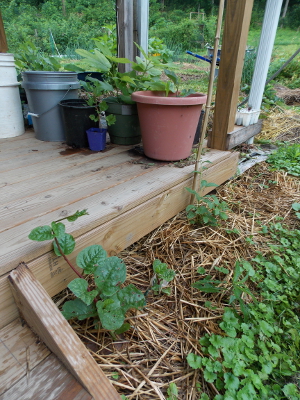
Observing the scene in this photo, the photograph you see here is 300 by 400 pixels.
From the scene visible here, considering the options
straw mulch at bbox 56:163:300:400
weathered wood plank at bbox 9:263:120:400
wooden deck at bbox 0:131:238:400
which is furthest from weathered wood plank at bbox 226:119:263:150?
weathered wood plank at bbox 9:263:120:400

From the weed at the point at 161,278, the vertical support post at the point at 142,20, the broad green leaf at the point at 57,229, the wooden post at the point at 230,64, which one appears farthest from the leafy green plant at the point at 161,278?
the vertical support post at the point at 142,20

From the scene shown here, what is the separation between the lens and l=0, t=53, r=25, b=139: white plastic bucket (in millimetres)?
1699

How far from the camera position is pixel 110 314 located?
2.44 ft

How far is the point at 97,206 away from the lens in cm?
101

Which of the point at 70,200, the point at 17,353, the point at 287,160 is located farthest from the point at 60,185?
the point at 287,160

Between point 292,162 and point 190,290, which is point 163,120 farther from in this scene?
point 292,162

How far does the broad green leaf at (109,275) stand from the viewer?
77cm

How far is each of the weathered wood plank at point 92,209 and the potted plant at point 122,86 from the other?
43 cm

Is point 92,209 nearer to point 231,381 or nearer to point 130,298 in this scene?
point 130,298

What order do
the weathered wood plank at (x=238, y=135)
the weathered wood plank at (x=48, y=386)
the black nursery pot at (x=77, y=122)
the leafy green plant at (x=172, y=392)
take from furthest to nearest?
1. the weathered wood plank at (x=238, y=135)
2. the black nursery pot at (x=77, y=122)
3. the leafy green plant at (x=172, y=392)
4. the weathered wood plank at (x=48, y=386)

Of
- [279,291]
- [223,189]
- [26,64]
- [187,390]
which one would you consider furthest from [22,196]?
[26,64]

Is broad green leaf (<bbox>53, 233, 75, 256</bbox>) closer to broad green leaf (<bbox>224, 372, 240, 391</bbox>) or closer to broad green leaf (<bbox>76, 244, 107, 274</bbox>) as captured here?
broad green leaf (<bbox>76, 244, 107, 274</bbox>)

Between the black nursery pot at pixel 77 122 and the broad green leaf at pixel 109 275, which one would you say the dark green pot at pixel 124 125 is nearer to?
the black nursery pot at pixel 77 122

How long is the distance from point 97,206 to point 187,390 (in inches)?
25.4
